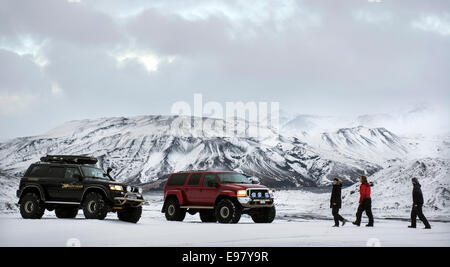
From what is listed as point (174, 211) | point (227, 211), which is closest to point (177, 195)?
point (174, 211)

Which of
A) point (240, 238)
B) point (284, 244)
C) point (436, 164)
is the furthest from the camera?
point (436, 164)

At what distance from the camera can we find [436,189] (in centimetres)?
4175

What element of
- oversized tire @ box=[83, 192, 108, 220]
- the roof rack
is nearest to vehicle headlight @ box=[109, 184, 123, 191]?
oversized tire @ box=[83, 192, 108, 220]

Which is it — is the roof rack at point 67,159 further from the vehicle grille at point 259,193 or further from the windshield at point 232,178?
the vehicle grille at point 259,193

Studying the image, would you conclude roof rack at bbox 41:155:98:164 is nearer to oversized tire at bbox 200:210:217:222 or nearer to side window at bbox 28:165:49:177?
side window at bbox 28:165:49:177

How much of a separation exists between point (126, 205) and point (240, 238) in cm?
645

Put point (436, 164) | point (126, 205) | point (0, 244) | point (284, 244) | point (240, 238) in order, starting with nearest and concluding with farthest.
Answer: point (0, 244)
point (284, 244)
point (240, 238)
point (126, 205)
point (436, 164)

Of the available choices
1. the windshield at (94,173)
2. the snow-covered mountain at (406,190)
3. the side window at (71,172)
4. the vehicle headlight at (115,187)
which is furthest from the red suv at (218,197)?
the snow-covered mountain at (406,190)

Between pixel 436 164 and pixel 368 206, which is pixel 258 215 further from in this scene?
pixel 436 164

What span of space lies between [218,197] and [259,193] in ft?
5.50

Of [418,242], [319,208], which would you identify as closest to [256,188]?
[418,242]

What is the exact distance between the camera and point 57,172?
2380 centimetres

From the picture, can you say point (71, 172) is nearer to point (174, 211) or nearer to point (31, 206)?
point (31, 206)

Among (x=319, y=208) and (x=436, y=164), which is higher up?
(x=436, y=164)
